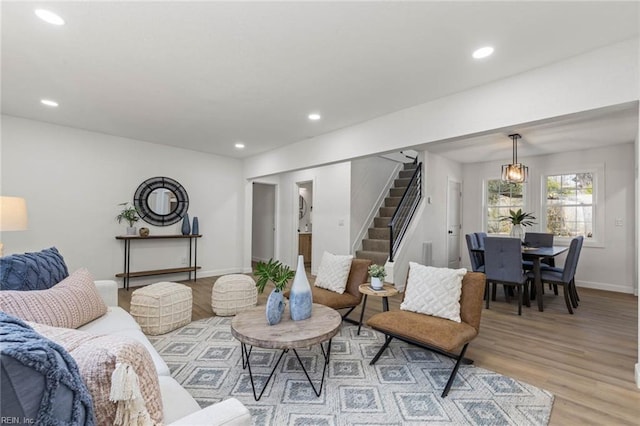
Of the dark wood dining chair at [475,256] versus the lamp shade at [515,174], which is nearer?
the dark wood dining chair at [475,256]

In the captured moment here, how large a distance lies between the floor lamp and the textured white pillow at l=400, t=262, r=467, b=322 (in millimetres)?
3792

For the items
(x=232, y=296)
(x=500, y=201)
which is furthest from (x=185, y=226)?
(x=500, y=201)

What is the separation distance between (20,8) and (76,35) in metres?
0.30

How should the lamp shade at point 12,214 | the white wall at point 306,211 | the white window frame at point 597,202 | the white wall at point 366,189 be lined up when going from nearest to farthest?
the lamp shade at point 12,214
the white window frame at point 597,202
the white wall at point 366,189
the white wall at point 306,211

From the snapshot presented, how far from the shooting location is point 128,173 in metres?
5.08

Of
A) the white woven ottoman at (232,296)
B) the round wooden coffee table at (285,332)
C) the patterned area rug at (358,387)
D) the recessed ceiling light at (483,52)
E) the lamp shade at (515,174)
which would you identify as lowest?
the patterned area rug at (358,387)

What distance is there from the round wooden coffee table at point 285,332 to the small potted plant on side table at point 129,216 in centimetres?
360

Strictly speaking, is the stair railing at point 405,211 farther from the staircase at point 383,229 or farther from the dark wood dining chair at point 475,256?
the dark wood dining chair at point 475,256

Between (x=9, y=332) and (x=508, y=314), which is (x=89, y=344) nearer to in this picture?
(x=9, y=332)

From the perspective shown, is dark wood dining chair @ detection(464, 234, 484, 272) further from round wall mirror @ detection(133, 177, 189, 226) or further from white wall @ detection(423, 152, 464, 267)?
round wall mirror @ detection(133, 177, 189, 226)

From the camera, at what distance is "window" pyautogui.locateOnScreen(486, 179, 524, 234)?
253 inches

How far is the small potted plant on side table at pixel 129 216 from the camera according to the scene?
16.2ft

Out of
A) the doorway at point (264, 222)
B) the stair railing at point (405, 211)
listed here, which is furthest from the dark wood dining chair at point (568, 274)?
the doorway at point (264, 222)

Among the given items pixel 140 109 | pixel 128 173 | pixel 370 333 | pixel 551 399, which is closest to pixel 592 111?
pixel 551 399
